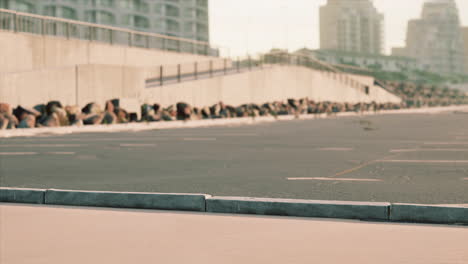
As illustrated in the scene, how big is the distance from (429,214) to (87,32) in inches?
1450

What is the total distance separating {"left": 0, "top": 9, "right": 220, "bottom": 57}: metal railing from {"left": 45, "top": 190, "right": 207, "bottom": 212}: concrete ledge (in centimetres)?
2760

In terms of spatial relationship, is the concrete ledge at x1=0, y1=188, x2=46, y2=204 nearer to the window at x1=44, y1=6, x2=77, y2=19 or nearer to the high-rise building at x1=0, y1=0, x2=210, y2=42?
the high-rise building at x1=0, y1=0, x2=210, y2=42

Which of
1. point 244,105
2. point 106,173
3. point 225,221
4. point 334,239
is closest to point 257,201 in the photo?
point 225,221

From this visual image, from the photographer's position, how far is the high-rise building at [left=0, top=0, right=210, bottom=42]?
10175cm

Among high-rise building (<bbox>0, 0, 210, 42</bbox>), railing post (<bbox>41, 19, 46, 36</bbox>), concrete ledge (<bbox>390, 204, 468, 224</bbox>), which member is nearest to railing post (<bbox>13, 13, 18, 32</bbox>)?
railing post (<bbox>41, 19, 46, 36</bbox>)

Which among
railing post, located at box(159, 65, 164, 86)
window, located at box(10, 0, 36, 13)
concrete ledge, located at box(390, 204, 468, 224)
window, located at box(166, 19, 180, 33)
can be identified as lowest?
concrete ledge, located at box(390, 204, 468, 224)

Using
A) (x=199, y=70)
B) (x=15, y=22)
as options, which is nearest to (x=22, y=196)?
(x=15, y=22)

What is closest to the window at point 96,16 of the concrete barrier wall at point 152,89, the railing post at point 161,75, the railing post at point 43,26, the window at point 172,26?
the window at point 172,26

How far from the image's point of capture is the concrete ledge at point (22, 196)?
28.4ft

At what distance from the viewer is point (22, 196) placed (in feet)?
28.7

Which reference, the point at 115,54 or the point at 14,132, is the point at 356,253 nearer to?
the point at 14,132

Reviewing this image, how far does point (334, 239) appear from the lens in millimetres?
6328

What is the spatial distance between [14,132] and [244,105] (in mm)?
27420

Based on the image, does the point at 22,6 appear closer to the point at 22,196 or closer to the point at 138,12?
the point at 138,12
